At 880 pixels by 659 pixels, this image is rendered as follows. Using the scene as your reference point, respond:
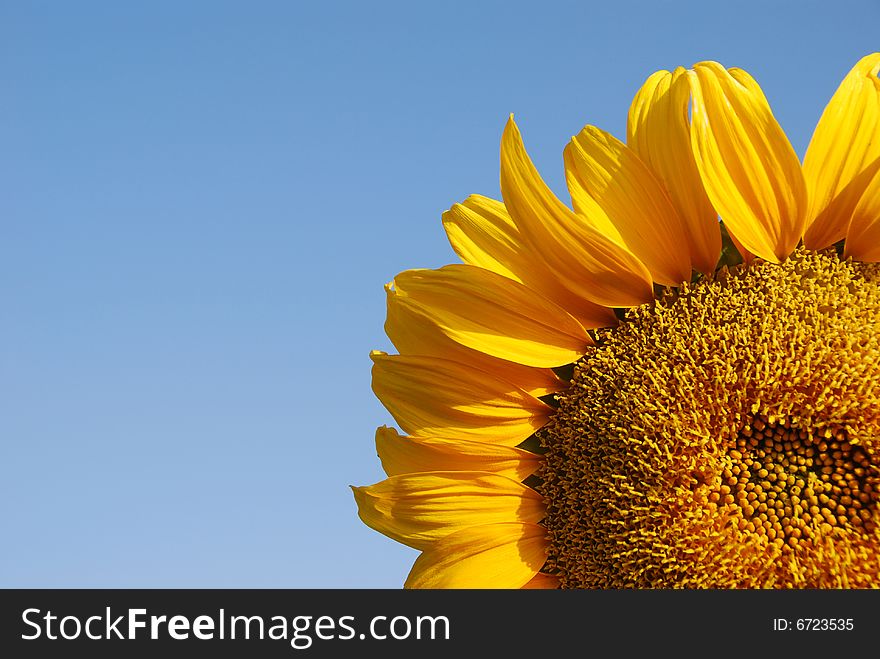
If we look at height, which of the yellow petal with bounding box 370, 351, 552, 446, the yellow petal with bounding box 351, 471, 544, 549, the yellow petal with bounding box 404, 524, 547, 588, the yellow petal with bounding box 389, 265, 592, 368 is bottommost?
the yellow petal with bounding box 404, 524, 547, 588

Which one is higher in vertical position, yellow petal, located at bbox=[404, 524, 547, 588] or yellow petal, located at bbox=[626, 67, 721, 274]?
yellow petal, located at bbox=[626, 67, 721, 274]

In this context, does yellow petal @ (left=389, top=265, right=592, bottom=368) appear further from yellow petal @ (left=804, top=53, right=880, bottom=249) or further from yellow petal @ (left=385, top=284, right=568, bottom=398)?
yellow petal @ (left=804, top=53, right=880, bottom=249)

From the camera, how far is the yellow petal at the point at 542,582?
2.40 meters

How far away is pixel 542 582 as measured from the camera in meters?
2.41

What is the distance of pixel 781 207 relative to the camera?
2.24 m

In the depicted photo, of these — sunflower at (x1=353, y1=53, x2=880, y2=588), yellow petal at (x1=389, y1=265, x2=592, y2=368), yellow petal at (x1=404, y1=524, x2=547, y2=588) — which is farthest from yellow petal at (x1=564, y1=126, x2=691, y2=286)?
yellow petal at (x1=404, y1=524, x2=547, y2=588)

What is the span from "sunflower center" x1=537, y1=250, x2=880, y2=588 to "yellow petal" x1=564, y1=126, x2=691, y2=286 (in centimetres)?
11

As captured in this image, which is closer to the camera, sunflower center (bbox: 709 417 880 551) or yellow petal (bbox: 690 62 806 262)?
sunflower center (bbox: 709 417 880 551)

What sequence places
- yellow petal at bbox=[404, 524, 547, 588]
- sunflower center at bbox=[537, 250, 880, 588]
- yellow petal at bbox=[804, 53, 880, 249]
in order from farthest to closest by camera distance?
yellow petal at bbox=[404, 524, 547, 588]
yellow petal at bbox=[804, 53, 880, 249]
sunflower center at bbox=[537, 250, 880, 588]

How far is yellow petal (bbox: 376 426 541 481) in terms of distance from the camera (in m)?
2.41

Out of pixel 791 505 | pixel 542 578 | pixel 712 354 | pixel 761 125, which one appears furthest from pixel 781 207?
pixel 542 578

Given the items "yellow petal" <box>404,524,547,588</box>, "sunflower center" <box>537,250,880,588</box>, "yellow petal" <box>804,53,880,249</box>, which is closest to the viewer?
"sunflower center" <box>537,250,880,588</box>

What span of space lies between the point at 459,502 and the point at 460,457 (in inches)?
4.5

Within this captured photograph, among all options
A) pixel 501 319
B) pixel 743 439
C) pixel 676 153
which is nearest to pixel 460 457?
pixel 501 319
